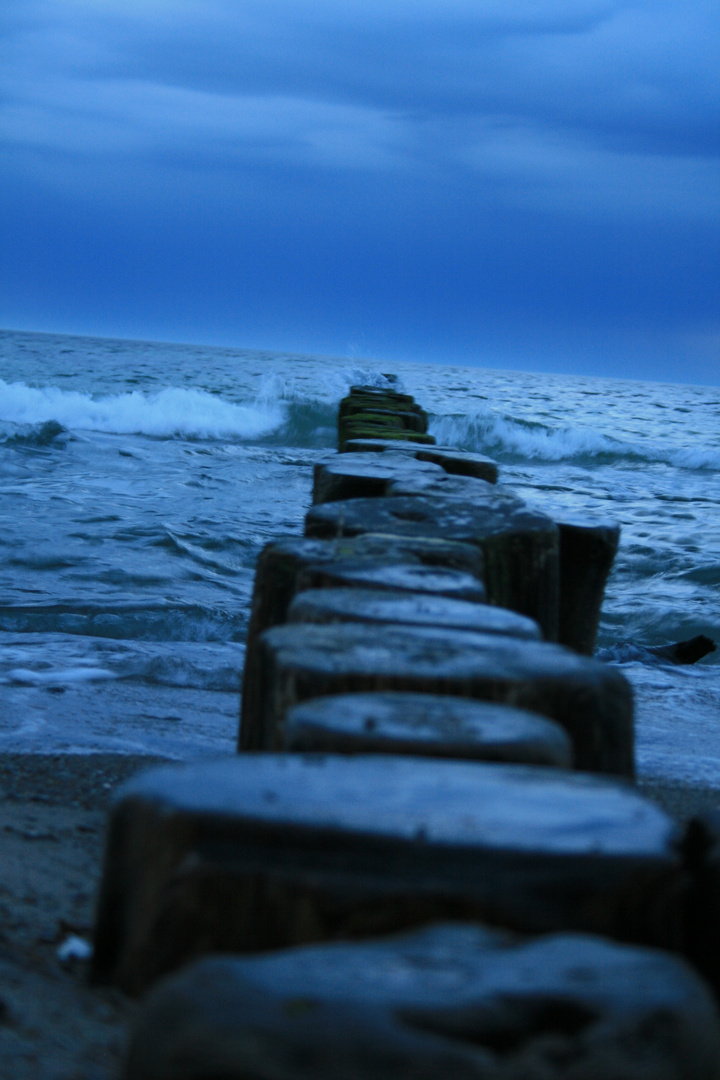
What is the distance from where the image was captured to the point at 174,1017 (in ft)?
2.53

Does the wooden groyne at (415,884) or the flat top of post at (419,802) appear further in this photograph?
the flat top of post at (419,802)

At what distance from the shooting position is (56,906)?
180cm

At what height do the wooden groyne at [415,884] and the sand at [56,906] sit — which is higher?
the wooden groyne at [415,884]

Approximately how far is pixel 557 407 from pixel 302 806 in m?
28.7

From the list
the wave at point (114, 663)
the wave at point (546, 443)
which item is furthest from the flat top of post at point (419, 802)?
the wave at point (546, 443)

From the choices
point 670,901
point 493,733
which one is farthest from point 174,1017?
point 493,733

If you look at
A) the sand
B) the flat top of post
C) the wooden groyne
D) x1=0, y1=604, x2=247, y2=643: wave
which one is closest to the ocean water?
x1=0, y1=604, x2=247, y2=643: wave

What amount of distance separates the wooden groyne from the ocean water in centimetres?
210

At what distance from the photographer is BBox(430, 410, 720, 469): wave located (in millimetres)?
17750

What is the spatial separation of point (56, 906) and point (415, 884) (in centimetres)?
106

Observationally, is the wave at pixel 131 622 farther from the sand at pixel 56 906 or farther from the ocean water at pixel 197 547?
the sand at pixel 56 906

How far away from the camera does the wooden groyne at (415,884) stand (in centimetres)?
75

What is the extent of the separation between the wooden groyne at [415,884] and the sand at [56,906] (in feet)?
0.26

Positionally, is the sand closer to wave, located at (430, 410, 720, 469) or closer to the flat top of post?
the flat top of post
